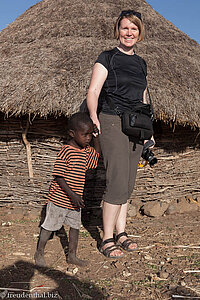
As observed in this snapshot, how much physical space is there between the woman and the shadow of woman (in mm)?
458

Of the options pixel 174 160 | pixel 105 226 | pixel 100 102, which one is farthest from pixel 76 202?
pixel 174 160

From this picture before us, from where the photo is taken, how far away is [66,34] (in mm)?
4887

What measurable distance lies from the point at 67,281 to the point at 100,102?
148cm

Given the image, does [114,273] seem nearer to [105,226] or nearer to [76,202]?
[105,226]

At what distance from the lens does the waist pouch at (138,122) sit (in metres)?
2.48

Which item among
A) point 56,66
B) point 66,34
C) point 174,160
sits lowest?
point 174,160

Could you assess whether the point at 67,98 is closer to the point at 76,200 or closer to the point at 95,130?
the point at 95,130

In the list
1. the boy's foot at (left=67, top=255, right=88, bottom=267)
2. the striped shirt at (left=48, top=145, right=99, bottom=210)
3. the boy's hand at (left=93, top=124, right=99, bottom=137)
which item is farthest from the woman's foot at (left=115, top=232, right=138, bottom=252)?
the boy's hand at (left=93, top=124, right=99, bottom=137)

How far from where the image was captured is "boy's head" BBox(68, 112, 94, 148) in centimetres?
242

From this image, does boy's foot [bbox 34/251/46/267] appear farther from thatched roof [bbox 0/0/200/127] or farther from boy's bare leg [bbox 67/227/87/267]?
thatched roof [bbox 0/0/200/127]

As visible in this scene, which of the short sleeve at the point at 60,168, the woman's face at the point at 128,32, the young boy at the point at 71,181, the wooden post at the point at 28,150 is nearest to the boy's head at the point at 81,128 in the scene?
the young boy at the point at 71,181

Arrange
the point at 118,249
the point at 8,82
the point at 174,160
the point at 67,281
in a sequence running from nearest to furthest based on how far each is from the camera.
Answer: the point at 67,281 → the point at 118,249 → the point at 8,82 → the point at 174,160

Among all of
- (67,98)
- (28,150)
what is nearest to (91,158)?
(67,98)

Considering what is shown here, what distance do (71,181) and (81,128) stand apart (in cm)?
44
